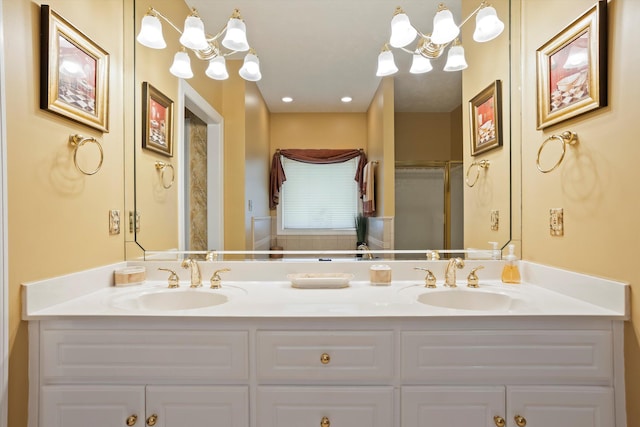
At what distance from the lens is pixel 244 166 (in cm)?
167

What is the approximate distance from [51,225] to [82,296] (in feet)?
1.06

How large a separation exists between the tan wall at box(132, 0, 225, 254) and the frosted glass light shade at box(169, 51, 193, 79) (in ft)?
0.07

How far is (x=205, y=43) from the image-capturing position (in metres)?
1.59

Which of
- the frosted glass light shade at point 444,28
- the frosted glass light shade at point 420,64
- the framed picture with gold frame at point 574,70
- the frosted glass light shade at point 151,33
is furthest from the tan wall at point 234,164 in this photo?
the framed picture with gold frame at point 574,70

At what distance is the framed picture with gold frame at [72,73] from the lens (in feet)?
3.60

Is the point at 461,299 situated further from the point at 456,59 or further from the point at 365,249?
the point at 456,59

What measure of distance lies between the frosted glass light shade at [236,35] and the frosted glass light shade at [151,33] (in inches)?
12.6

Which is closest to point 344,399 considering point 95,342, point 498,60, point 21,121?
point 95,342

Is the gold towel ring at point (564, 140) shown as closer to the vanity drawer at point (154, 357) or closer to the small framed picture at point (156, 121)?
the vanity drawer at point (154, 357)

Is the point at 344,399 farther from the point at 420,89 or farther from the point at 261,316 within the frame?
the point at 420,89

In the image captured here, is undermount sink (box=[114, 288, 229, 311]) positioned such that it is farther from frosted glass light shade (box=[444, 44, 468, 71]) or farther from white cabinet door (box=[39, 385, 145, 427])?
frosted glass light shade (box=[444, 44, 468, 71])

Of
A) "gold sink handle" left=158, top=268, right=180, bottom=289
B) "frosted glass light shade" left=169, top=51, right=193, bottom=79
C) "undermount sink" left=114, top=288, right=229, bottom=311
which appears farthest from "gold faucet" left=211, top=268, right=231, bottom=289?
"frosted glass light shade" left=169, top=51, right=193, bottom=79

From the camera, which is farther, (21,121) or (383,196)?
(383,196)

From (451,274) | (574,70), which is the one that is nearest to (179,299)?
(451,274)
